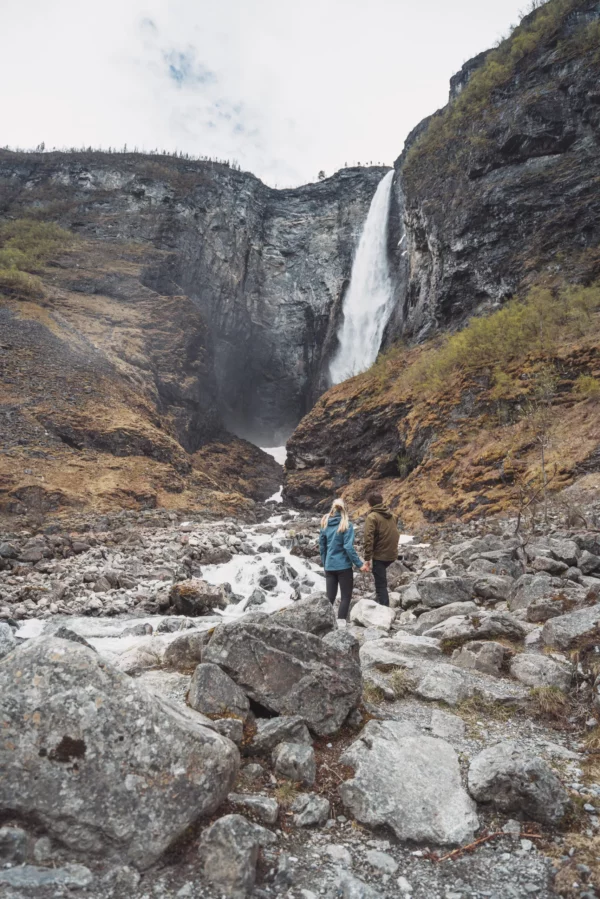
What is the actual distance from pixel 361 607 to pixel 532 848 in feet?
18.5

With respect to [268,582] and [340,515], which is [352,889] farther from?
[268,582]

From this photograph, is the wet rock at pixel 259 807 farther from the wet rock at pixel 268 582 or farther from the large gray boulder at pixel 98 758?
the wet rock at pixel 268 582

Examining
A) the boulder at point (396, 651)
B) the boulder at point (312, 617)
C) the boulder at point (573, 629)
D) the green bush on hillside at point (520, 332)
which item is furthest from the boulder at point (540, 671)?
the green bush on hillside at point (520, 332)

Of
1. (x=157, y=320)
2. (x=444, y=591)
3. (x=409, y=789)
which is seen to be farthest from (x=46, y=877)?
(x=157, y=320)

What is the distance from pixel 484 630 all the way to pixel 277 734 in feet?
11.1

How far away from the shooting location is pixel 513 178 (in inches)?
1172

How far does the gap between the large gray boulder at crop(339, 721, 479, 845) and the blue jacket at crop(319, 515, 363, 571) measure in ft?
12.5

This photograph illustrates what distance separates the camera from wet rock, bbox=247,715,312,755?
304cm

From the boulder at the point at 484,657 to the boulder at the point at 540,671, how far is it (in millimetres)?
148

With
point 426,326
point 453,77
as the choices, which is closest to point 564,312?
point 426,326

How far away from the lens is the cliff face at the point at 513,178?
27188 mm

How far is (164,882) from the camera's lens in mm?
1947

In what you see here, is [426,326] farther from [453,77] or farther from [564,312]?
[453,77]

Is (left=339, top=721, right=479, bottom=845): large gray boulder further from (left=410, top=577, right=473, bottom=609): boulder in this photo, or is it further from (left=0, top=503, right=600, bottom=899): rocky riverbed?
(left=410, top=577, right=473, bottom=609): boulder
